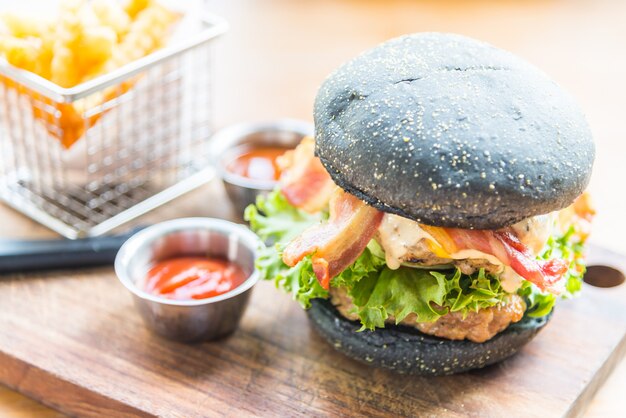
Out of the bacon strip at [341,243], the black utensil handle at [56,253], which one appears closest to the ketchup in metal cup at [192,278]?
the black utensil handle at [56,253]

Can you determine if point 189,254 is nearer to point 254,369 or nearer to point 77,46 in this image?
point 254,369

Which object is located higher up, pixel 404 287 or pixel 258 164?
pixel 404 287

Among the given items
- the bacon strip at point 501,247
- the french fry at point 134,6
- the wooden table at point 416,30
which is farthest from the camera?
the wooden table at point 416,30

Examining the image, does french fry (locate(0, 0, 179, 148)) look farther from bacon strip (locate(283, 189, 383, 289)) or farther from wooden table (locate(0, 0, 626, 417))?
bacon strip (locate(283, 189, 383, 289))

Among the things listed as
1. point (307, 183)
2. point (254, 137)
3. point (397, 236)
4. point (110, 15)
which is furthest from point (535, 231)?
point (110, 15)

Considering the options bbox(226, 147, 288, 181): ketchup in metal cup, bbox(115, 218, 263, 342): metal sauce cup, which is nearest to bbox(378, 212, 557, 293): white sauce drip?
bbox(115, 218, 263, 342): metal sauce cup

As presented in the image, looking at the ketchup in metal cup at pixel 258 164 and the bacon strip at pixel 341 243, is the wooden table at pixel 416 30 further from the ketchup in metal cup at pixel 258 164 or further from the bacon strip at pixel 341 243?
the bacon strip at pixel 341 243
